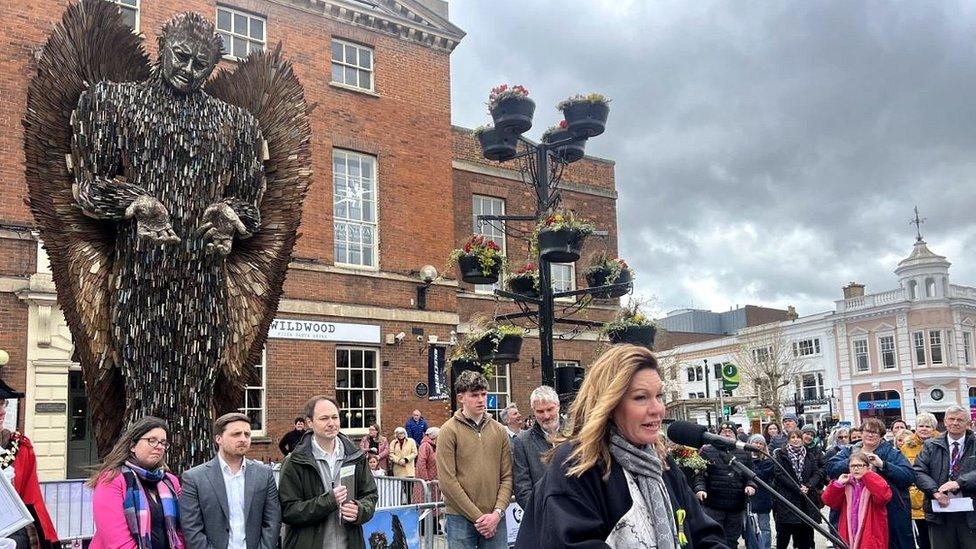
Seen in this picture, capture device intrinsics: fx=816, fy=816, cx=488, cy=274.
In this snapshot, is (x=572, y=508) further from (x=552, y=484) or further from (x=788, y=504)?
(x=788, y=504)

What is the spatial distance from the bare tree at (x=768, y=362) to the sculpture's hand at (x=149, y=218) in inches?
1751

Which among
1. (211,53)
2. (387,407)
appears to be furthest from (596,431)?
(387,407)

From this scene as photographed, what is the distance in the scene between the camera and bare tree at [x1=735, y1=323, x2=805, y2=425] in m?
48.0

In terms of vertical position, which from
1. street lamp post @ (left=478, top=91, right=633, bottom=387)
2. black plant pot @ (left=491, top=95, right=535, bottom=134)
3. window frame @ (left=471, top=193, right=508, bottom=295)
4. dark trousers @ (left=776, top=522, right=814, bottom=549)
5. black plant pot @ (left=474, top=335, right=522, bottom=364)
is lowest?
dark trousers @ (left=776, top=522, right=814, bottom=549)

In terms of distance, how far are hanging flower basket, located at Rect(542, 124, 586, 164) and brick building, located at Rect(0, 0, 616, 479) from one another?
330 inches

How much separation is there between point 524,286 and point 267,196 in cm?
393

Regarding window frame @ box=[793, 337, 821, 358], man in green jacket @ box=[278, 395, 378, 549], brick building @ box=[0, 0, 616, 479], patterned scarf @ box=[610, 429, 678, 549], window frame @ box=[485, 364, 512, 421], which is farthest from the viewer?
window frame @ box=[793, 337, 821, 358]

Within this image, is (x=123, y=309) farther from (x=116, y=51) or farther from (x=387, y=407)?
(x=387, y=407)

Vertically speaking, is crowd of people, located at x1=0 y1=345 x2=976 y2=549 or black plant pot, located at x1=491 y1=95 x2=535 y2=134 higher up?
black plant pot, located at x1=491 y1=95 x2=535 y2=134

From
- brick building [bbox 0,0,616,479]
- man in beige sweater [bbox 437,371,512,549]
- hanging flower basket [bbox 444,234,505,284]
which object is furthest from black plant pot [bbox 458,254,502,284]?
brick building [bbox 0,0,616,479]

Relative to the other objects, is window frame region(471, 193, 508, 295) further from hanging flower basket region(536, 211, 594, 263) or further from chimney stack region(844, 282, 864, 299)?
chimney stack region(844, 282, 864, 299)

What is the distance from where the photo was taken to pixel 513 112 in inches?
352

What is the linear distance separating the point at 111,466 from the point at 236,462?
0.70 metres

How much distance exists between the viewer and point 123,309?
509 centimetres
